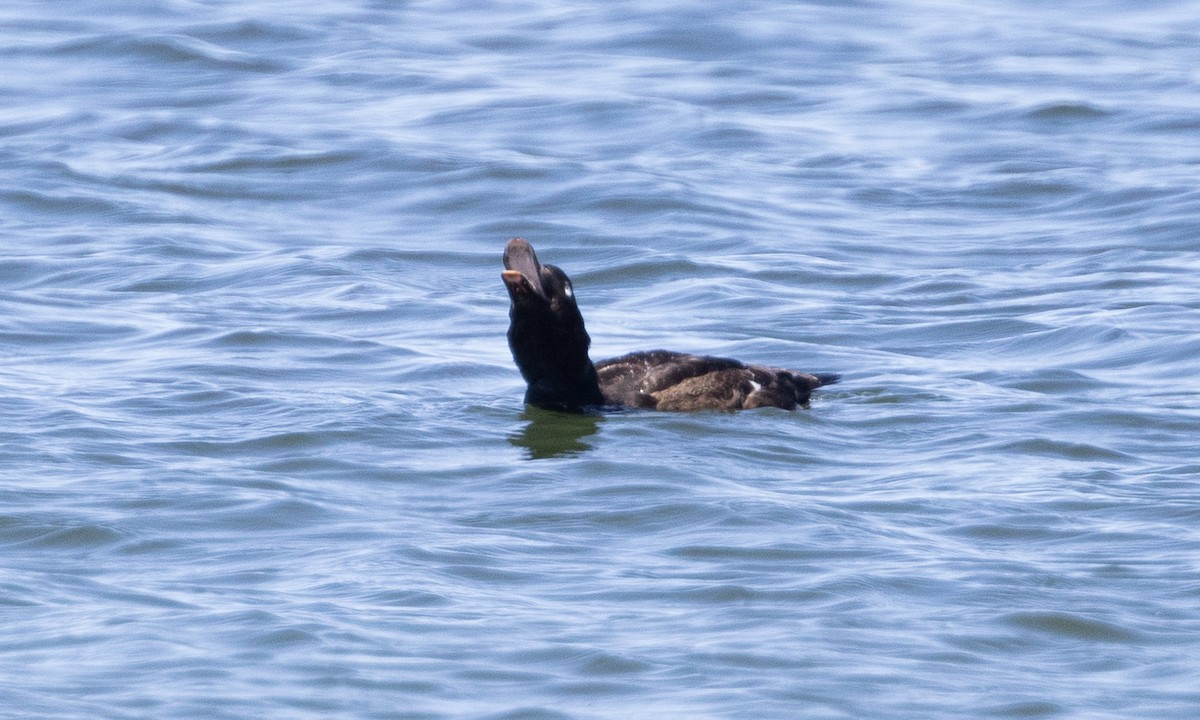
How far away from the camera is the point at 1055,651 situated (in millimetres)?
7113

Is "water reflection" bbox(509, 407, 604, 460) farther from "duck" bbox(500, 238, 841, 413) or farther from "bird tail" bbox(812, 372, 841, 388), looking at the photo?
"bird tail" bbox(812, 372, 841, 388)

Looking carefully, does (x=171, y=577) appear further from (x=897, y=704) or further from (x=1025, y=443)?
(x=1025, y=443)

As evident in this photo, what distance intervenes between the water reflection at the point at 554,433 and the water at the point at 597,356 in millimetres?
29

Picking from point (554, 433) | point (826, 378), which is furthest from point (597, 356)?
point (554, 433)

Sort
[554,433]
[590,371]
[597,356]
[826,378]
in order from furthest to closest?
1. [597,356]
2. [826,378]
3. [590,371]
4. [554,433]

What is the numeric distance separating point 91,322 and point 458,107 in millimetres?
7524

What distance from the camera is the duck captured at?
10.4 m

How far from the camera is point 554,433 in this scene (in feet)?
33.8

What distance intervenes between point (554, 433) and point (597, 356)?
6.43 feet

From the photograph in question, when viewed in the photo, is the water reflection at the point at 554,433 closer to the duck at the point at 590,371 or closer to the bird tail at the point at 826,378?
the duck at the point at 590,371

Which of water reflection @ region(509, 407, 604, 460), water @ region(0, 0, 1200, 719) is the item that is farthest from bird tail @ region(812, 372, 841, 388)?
water reflection @ region(509, 407, 604, 460)

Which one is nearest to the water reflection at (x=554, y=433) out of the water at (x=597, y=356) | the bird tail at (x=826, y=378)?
the water at (x=597, y=356)

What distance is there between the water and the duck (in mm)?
140

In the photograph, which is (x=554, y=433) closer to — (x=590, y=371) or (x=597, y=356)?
(x=590, y=371)
